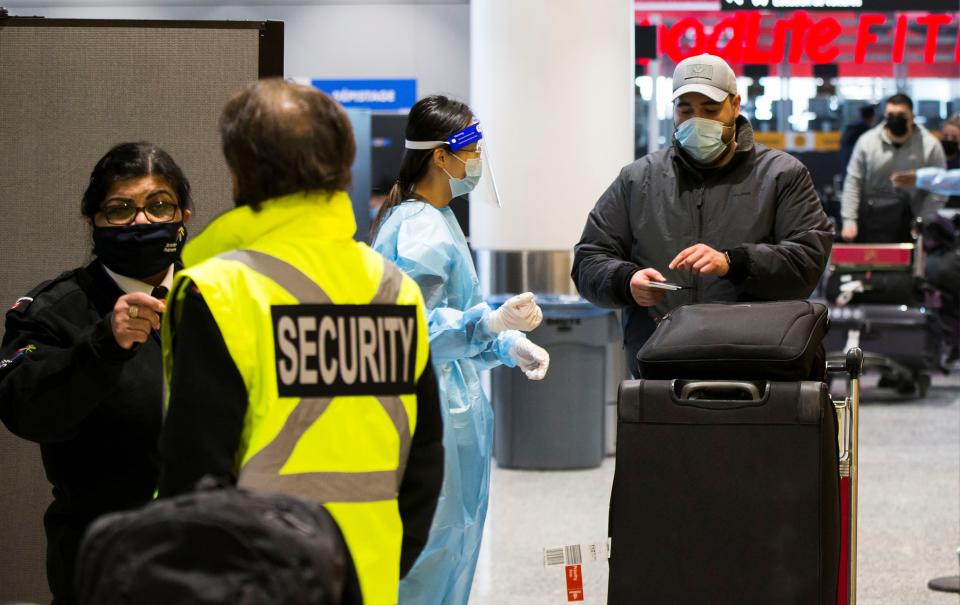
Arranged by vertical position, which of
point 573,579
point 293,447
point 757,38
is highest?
point 757,38

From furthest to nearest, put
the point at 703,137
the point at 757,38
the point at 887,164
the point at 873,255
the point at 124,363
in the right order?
the point at 757,38
the point at 887,164
the point at 873,255
the point at 703,137
the point at 124,363

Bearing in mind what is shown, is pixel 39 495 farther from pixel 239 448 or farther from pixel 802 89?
pixel 802 89

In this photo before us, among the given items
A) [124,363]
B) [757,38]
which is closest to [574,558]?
[124,363]

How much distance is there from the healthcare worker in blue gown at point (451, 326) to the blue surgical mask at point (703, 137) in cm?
58

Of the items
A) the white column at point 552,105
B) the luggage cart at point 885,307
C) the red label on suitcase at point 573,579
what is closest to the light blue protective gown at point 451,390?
the red label on suitcase at point 573,579

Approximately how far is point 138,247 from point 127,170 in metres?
0.16

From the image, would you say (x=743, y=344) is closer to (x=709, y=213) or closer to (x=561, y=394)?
(x=709, y=213)

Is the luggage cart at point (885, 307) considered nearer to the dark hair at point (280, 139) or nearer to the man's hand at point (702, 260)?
the man's hand at point (702, 260)

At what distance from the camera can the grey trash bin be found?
6426mm

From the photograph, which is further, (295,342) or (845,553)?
(845,553)

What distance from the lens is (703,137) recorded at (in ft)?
11.6

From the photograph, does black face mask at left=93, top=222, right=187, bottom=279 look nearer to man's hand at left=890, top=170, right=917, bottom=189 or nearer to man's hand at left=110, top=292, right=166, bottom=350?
man's hand at left=110, top=292, right=166, bottom=350

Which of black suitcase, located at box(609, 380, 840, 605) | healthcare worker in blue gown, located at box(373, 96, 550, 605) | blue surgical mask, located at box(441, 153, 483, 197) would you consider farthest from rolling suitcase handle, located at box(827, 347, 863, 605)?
blue surgical mask, located at box(441, 153, 483, 197)

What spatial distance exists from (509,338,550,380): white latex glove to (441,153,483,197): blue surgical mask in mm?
451
